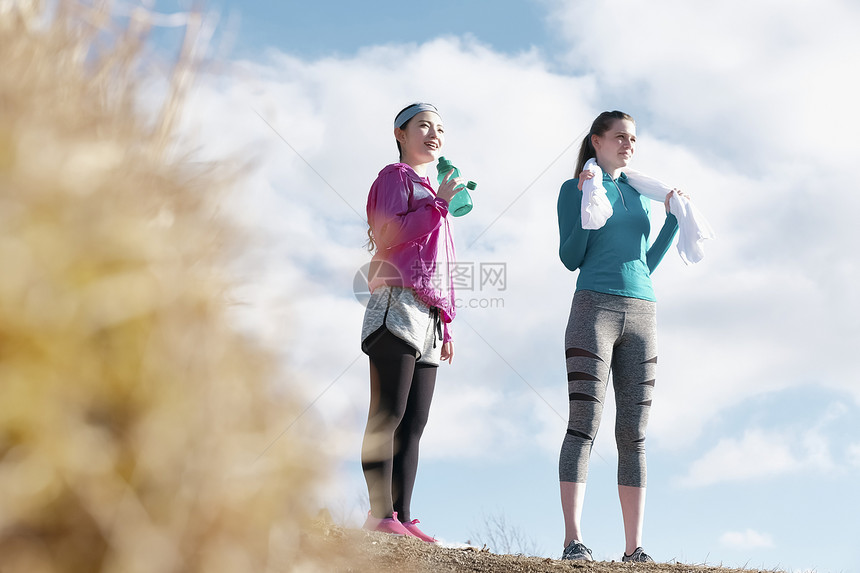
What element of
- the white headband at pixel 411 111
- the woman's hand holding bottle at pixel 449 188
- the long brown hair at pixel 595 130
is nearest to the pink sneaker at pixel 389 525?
the woman's hand holding bottle at pixel 449 188

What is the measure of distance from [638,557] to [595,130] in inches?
97.1

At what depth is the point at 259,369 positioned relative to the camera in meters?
0.79

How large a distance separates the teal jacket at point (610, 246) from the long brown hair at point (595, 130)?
0.79 ft

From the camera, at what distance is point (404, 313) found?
11.5 ft

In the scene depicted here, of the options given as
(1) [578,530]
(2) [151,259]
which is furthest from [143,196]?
(1) [578,530]

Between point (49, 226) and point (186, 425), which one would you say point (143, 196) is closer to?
point (49, 226)

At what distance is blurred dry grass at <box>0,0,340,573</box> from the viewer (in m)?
0.63

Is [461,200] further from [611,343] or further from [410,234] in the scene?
[611,343]

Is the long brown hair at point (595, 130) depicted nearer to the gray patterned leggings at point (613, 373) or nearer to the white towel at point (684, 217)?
the white towel at point (684, 217)

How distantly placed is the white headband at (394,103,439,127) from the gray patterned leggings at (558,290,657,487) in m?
1.31

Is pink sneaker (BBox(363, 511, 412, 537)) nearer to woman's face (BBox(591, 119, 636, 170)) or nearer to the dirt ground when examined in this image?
the dirt ground

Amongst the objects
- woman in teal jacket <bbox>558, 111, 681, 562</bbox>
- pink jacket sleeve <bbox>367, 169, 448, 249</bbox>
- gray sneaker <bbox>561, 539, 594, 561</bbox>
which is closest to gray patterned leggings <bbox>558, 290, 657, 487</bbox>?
woman in teal jacket <bbox>558, 111, 681, 562</bbox>

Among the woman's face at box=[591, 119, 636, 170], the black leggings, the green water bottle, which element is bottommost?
the black leggings

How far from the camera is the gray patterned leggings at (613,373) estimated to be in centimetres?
391
